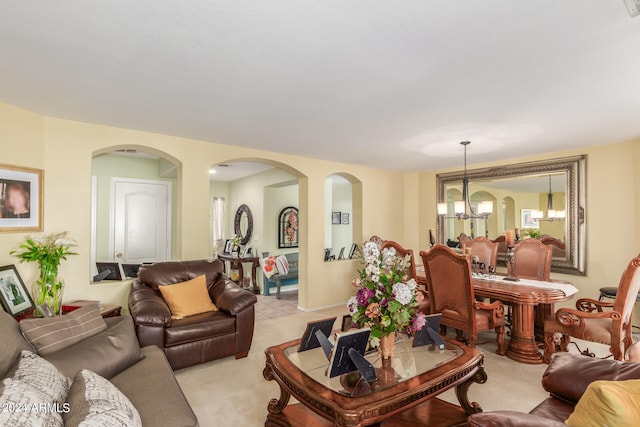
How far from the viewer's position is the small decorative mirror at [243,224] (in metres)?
6.94

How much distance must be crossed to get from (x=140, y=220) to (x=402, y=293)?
491cm

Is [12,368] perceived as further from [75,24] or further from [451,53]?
[451,53]

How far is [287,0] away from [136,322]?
2.63 m

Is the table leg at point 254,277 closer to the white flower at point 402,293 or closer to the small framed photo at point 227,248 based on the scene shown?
the small framed photo at point 227,248

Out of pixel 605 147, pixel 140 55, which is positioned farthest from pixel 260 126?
pixel 605 147

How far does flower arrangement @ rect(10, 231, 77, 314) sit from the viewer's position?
2.68m

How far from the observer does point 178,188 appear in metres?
3.90

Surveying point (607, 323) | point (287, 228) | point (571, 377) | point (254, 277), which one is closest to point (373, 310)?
point (571, 377)

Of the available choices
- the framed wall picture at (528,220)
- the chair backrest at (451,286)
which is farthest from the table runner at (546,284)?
the framed wall picture at (528,220)

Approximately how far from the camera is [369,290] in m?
1.90

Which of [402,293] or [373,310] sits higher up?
[402,293]

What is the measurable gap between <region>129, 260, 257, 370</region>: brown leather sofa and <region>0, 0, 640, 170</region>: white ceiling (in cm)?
161

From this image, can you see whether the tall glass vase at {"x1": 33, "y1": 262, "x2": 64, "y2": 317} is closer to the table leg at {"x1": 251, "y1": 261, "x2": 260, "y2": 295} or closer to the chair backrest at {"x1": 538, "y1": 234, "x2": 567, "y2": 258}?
the table leg at {"x1": 251, "y1": 261, "x2": 260, "y2": 295}

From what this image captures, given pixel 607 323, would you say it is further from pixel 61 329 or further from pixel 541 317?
pixel 61 329
